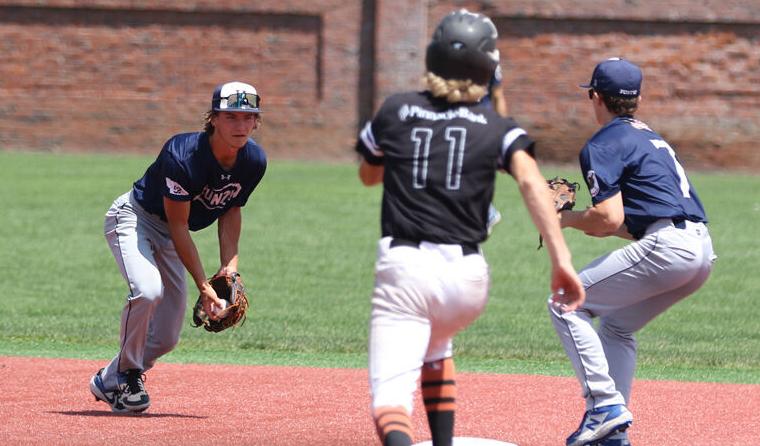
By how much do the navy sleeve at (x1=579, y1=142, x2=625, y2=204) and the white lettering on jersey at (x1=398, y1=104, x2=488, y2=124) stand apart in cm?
152

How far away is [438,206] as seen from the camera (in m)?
5.25

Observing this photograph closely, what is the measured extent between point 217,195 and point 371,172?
2.33 meters

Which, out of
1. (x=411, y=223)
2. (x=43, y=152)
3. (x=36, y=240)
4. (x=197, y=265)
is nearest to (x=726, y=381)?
(x=197, y=265)

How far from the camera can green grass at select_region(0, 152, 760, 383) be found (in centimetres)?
1076

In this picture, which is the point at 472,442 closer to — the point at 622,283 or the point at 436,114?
the point at 622,283

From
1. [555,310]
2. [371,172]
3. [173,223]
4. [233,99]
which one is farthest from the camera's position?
[173,223]

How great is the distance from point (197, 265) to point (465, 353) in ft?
12.7

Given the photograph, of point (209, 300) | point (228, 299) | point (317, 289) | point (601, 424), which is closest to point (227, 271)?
point (228, 299)

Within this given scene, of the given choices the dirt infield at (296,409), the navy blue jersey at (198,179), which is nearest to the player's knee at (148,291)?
the navy blue jersey at (198,179)

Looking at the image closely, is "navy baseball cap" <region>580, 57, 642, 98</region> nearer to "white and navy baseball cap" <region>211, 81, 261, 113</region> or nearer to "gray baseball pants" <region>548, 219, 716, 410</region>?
"gray baseball pants" <region>548, 219, 716, 410</region>

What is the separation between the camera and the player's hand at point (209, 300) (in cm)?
758

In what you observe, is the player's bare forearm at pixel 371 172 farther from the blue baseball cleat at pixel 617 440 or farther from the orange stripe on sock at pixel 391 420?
the blue baseball cleat at pixel 617 440

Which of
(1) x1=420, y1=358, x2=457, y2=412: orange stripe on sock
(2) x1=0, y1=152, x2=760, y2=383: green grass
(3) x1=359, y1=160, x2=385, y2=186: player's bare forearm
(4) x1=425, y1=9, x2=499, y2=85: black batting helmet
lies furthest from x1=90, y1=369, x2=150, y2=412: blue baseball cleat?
(4) x1=425, y1=9, x2=499, y2=85: black batting helmet

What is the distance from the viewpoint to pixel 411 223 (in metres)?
5.21
